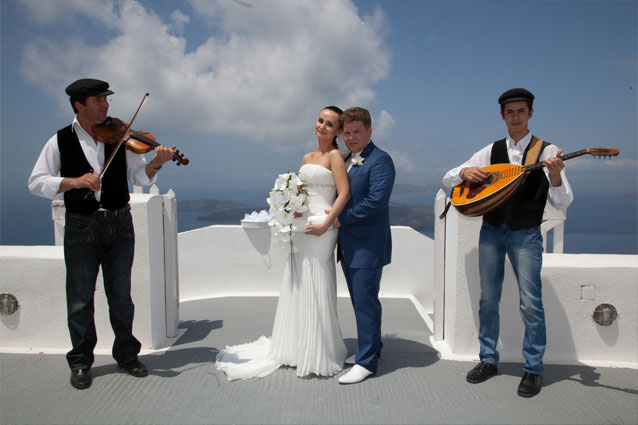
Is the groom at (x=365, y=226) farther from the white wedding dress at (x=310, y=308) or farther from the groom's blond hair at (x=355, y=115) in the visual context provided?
the white wedding dress at (x=310, y=308)

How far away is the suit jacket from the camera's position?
10.5 ft

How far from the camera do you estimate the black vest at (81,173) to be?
3.02 meters

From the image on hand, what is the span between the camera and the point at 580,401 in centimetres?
295

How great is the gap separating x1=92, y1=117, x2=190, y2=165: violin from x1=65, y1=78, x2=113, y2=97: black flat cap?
21cm

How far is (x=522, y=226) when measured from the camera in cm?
Result: 300

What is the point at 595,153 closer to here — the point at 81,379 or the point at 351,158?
the point at 351,158

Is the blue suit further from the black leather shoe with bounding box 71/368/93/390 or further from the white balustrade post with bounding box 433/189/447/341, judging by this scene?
the black leather shoe with bounding box 71/368/93/390

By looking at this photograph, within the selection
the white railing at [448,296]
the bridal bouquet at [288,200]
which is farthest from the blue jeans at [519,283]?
the bridal bouquet at [288,200]

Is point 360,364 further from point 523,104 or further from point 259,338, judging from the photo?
point 523,104

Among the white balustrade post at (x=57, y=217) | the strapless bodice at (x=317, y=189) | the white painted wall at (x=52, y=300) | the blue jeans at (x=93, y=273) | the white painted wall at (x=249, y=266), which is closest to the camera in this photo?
the blue jeans at (x=93, y=273)

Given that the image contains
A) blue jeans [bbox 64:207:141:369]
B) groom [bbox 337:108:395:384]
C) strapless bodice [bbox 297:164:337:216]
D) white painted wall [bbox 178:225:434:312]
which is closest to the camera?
blue jeans [bbox 64:207:141:369]

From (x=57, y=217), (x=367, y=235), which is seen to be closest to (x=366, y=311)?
(x=367, y=235)

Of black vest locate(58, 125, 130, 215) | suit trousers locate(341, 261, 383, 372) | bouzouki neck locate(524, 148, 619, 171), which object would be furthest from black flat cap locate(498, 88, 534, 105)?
black vest locate(58, 125, 130, 215)

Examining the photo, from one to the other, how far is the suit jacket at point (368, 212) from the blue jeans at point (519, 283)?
717 millimetres
